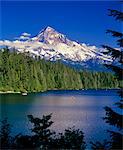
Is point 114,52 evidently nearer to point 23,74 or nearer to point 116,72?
point 116,72

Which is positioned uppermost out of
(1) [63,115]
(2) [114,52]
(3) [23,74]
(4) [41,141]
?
(3) [23,74]

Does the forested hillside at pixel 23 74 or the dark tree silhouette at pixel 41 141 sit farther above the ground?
the forested hillside at pixel 23 74

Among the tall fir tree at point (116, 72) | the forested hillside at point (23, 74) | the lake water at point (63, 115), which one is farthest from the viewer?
the forested hillside at point (23, 74)

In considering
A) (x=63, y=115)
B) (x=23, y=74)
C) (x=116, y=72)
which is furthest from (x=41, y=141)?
(x=23, y=74)

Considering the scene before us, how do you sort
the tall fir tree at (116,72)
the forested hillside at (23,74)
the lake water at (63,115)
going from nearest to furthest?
the tall fir tree at (116,72)
the lake water at (63,115)
the forested hillside at (23,74)

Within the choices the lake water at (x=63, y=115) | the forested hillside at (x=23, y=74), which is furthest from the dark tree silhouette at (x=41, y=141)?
the forested hillside at (x=23, y=74)

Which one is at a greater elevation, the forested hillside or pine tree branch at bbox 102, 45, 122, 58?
the forested hillside

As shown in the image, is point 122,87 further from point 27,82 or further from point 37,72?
point 37,72

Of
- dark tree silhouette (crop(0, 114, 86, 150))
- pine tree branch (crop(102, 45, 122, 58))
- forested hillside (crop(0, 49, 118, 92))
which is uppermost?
forested hillside (crop(0, 49, 118, 92))

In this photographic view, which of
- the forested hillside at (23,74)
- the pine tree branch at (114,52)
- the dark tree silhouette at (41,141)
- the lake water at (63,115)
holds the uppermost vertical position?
the forested hillside at (23,74)

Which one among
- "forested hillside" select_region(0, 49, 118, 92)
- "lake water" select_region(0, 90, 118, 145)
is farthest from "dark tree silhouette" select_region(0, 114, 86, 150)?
"forested hillside" select_region(0, 49, 118, 92)

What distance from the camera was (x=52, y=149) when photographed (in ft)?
49.0

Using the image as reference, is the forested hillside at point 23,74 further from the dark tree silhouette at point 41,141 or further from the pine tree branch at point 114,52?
the pine tree branch at point 114,52

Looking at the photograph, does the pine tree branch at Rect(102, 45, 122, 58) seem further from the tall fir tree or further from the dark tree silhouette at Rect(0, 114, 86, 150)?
the dark tree silhouette at Rect(0, 114, 86, 150)
